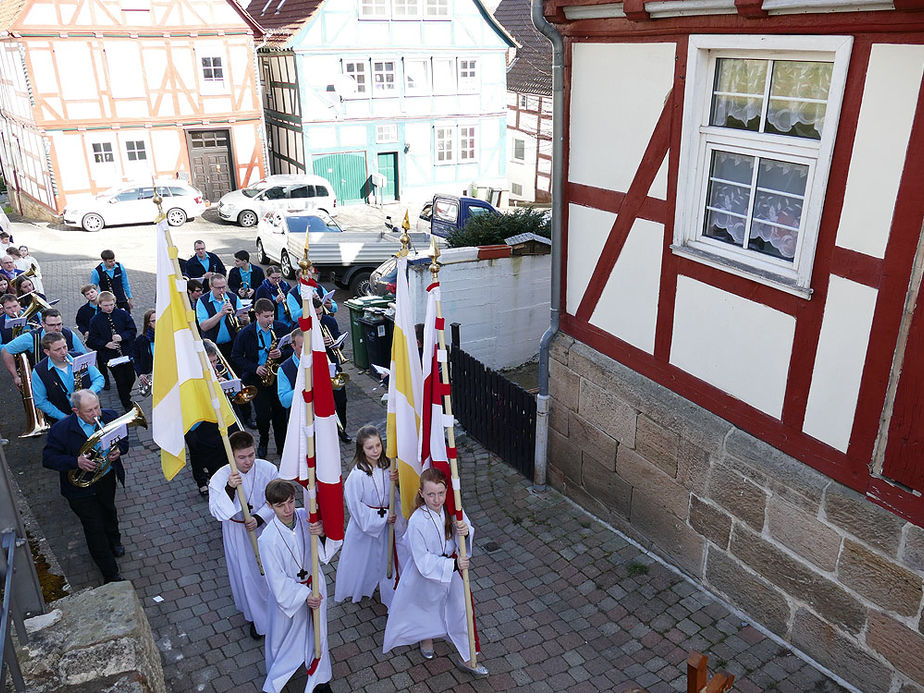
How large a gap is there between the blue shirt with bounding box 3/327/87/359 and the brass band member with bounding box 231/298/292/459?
1.86 metres

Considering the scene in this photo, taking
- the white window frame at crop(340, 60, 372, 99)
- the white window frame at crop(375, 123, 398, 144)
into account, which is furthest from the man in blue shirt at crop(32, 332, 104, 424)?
the white window frame at crop(375, 123, 398, 144)

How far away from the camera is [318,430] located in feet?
17.4

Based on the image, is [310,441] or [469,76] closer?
[310,441]

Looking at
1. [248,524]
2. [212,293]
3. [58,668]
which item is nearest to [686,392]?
[248,524]

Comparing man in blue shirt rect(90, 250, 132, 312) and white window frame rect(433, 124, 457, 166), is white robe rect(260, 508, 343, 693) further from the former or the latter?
white window frame rect(433, 124, 457, 166)

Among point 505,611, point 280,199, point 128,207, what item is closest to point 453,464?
point 505,611

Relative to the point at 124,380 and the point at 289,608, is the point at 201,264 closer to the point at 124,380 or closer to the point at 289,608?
the point at 124,380

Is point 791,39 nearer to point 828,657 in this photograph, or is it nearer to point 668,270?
point 668,270

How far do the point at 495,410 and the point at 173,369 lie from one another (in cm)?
402

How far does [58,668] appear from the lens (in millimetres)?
4332

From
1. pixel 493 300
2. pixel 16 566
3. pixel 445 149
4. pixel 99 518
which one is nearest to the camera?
pixel 16 566

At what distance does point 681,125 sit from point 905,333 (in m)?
2.41

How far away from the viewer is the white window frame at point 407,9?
25.4 metres

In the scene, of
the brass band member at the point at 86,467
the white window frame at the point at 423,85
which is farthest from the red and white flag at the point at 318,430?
the white window frame at the point at 423,85
